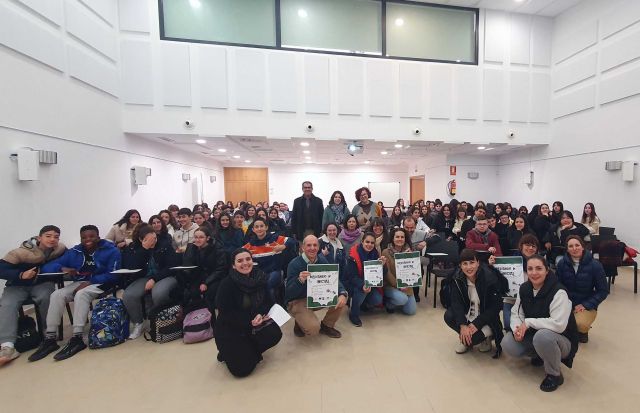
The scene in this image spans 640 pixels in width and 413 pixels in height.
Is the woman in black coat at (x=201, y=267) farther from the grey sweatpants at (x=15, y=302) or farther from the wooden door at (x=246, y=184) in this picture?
the wooden door at (x=246, y=184)

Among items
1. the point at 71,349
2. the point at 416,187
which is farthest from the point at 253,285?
the point at 416,187

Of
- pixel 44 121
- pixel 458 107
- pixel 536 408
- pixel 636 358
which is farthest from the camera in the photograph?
pixel 458 107

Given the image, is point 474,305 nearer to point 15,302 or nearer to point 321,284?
point 321,284

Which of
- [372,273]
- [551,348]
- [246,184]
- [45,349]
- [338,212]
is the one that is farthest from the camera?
[246,184]

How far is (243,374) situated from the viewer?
2.44m

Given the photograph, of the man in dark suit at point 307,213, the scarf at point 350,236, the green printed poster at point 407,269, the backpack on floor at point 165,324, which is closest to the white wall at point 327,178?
the man in dark suit at point 307,213

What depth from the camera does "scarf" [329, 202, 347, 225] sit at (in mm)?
4961

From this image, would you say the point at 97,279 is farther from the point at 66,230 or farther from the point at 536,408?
the point at 536,408

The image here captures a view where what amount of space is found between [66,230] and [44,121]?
1637mm

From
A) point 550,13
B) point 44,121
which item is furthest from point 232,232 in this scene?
point 550,13

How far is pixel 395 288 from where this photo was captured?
3.62 meters

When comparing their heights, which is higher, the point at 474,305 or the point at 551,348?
the point at 474,305

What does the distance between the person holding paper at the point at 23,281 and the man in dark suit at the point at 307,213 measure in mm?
3238

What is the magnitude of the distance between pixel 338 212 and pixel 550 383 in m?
3.42
